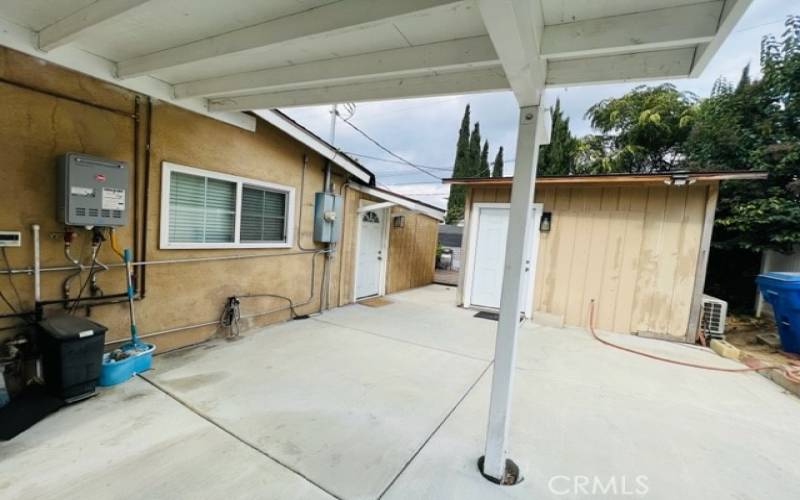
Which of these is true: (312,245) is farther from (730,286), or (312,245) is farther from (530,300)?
(730,286)

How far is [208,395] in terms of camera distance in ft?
8.94

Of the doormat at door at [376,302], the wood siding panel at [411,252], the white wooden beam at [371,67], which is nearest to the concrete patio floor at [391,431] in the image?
the doormat at door at [376,302]

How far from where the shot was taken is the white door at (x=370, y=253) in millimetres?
6586

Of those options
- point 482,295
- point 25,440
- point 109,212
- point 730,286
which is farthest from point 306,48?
point 730,286

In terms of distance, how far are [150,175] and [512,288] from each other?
3.64 m

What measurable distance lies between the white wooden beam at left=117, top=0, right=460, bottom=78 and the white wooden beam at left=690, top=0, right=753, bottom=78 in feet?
3.65

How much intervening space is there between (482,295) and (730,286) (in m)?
5.85

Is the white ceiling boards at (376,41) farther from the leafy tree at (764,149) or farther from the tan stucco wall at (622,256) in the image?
the leafy tree at (764,149)

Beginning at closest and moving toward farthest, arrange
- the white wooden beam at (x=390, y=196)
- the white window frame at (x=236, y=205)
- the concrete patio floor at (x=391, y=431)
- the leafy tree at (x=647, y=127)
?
the concrete patio floor at (x=391, y=431) → the white window frame at (x=236, y=205) → the white wooden beam at (x=390, y=196) → the leafy tree at (x=647, y=127)

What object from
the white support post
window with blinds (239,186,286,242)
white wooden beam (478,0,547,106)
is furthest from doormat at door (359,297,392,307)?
white wooden beam (478,0,547,106)

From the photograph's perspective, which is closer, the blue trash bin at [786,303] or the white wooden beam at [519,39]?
the white wooden beam at [519,39]

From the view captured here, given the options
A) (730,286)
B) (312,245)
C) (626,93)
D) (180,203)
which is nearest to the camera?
(180,203)

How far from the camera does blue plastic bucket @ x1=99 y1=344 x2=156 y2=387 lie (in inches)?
109

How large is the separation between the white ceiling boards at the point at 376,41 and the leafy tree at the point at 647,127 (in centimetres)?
1085
